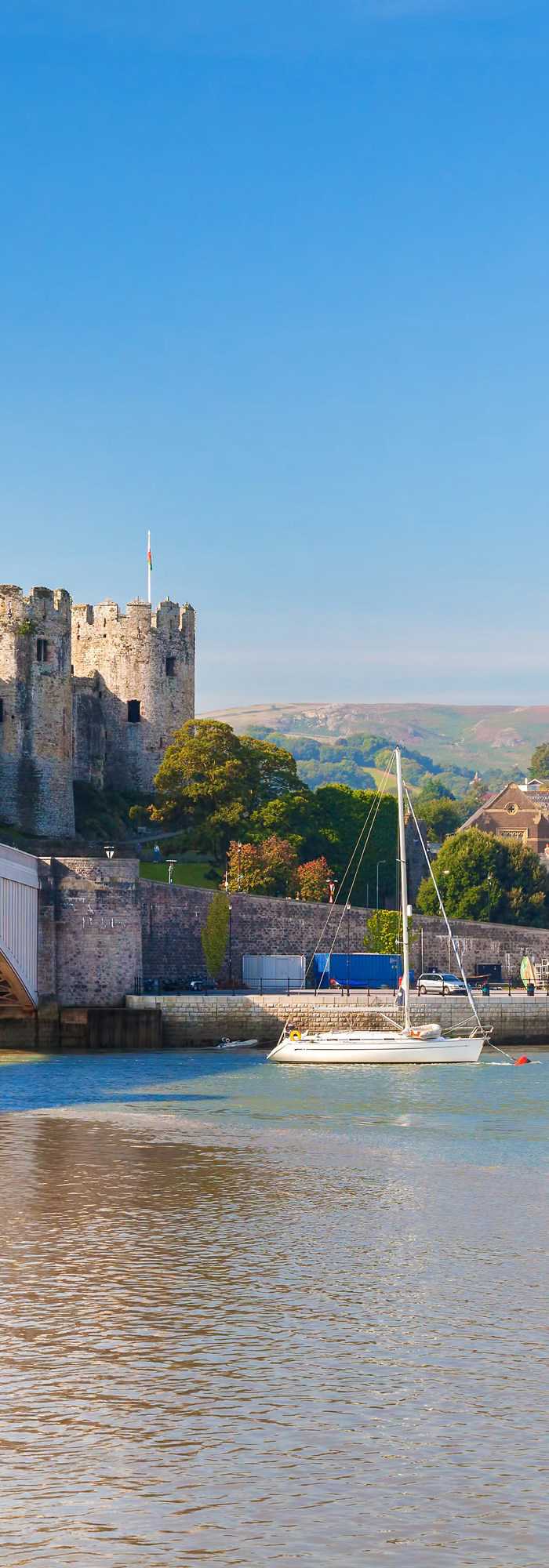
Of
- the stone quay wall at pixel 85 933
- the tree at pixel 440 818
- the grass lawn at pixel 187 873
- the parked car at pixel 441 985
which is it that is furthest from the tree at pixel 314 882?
the tree at pixel 440 818

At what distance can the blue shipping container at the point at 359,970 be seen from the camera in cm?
7006

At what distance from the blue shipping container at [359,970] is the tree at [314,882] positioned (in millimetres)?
8241

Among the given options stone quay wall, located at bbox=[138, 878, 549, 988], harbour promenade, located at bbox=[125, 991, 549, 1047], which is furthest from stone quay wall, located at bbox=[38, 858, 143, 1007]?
stone quay wall, located at bbox=[138, 878, 549, 988]

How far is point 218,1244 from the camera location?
28094mm

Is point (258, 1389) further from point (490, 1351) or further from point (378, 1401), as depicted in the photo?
point (490, 1351)

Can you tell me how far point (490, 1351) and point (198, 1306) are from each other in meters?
4.26

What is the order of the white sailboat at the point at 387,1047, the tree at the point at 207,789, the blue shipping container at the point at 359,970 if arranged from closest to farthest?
the white sailboat at the point at 387,1047 → the blue shipping container at the point at 359,970 → the tree at the point at 207,789

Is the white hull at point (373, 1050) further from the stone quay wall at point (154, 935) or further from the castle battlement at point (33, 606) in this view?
the castle battlement at point (33, 606)

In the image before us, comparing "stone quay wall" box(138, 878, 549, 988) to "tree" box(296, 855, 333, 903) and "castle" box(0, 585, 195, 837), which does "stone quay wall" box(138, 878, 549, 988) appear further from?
"castle" box(0, 585, 195, 837)

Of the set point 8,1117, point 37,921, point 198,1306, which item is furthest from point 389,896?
point 198,1306

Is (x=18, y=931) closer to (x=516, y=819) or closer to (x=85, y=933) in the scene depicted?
(x=85, y=933)

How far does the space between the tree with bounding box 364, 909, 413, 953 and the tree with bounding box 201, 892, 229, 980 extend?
7.91 m

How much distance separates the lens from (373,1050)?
54094mm

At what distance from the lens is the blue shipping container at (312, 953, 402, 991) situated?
230ft
